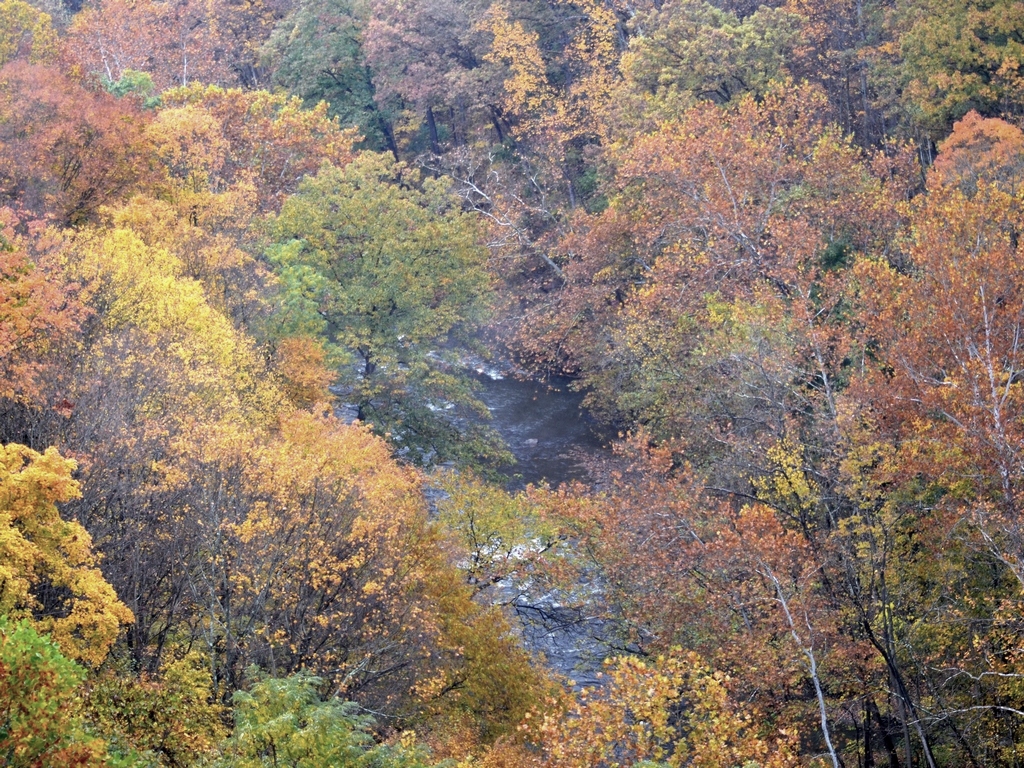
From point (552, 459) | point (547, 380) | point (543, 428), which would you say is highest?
point (547, 380)

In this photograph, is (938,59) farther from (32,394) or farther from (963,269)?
(32,394)

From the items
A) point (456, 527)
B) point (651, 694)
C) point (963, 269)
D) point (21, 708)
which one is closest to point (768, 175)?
point (963, 269)

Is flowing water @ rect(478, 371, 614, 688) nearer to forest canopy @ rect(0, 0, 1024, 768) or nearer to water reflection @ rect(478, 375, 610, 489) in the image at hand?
water reflection @ rect(478, 375, 610, 489)

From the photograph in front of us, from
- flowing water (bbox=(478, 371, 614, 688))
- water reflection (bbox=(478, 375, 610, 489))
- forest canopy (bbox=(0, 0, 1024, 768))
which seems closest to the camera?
forest canopy (bbox=(0, 0, 1024, 768))

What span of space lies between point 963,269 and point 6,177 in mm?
30414

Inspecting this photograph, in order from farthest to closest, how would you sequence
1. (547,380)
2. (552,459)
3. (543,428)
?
(547,380), (543,428), (552,459)

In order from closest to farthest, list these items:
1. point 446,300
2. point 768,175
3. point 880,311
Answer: point 880,311 < point 768,175 < point 446,300

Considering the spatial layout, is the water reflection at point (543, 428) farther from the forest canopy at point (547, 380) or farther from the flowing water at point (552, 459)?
the forest canopy at point (547, 380)

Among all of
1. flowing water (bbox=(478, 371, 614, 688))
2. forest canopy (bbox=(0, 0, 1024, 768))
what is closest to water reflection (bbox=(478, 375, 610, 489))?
flowing water (bbox=(478, 371, 614, 688))

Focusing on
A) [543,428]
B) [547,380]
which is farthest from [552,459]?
[547,380]

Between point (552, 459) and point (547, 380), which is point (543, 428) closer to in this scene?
point (552, 459)

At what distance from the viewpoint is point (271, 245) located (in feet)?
126

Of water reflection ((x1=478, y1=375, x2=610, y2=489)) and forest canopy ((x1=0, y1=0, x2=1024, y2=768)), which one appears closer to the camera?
forest canopy ((x1=0, y1=0, x2=1024, y2=768))

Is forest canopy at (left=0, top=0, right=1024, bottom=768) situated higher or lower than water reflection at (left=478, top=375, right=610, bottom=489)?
higher
